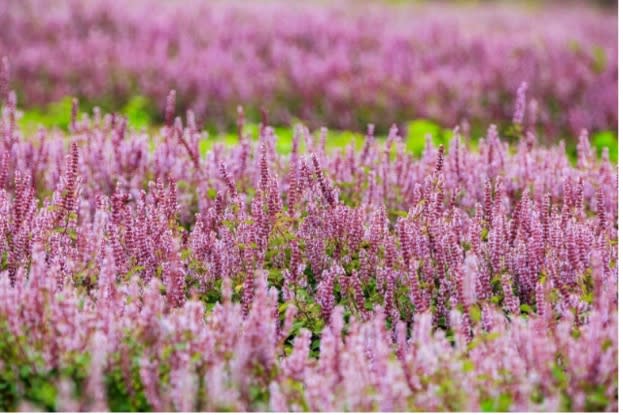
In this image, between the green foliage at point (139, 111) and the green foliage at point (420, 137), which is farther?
the green foliage at point (139, 111)

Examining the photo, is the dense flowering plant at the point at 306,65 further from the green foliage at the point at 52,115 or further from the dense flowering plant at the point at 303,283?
the dense flowering plant at the point at 303,283

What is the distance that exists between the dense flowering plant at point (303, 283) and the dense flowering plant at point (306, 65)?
355 centimetres

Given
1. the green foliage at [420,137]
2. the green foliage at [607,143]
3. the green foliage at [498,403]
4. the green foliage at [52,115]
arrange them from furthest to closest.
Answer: the green foliage at [52,115] → the green foliage at [607,143] → the green foliage at [420,137] → the green foliage at [498,403]

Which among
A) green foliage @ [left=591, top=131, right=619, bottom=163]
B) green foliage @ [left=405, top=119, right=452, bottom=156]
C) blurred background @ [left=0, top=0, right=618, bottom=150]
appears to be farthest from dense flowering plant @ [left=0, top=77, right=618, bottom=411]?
blurred background @ [left=0, top=0, right=618, bottom=150]

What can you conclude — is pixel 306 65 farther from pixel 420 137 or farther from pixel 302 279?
pixel 302 279

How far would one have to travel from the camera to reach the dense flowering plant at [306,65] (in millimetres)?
9023

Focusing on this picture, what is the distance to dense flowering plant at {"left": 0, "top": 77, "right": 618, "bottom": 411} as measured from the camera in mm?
2686

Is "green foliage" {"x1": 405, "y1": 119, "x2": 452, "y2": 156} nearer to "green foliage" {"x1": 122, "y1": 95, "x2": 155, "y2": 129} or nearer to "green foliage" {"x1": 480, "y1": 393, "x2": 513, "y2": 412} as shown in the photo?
"green foliage" {"x1": 122, "y1": 95, "x2": 155, "y2": 129}

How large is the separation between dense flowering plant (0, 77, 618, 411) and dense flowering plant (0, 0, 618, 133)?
11.6ft

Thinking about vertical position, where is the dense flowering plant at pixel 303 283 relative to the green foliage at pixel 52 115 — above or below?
below

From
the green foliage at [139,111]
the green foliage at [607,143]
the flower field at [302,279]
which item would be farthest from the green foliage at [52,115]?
the green foliage at [607,143]

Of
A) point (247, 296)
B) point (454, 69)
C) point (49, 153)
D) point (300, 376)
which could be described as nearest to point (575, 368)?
point (300, 376)

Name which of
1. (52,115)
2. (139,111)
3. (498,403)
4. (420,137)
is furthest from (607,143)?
(498,403)

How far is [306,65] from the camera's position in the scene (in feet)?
32.1
